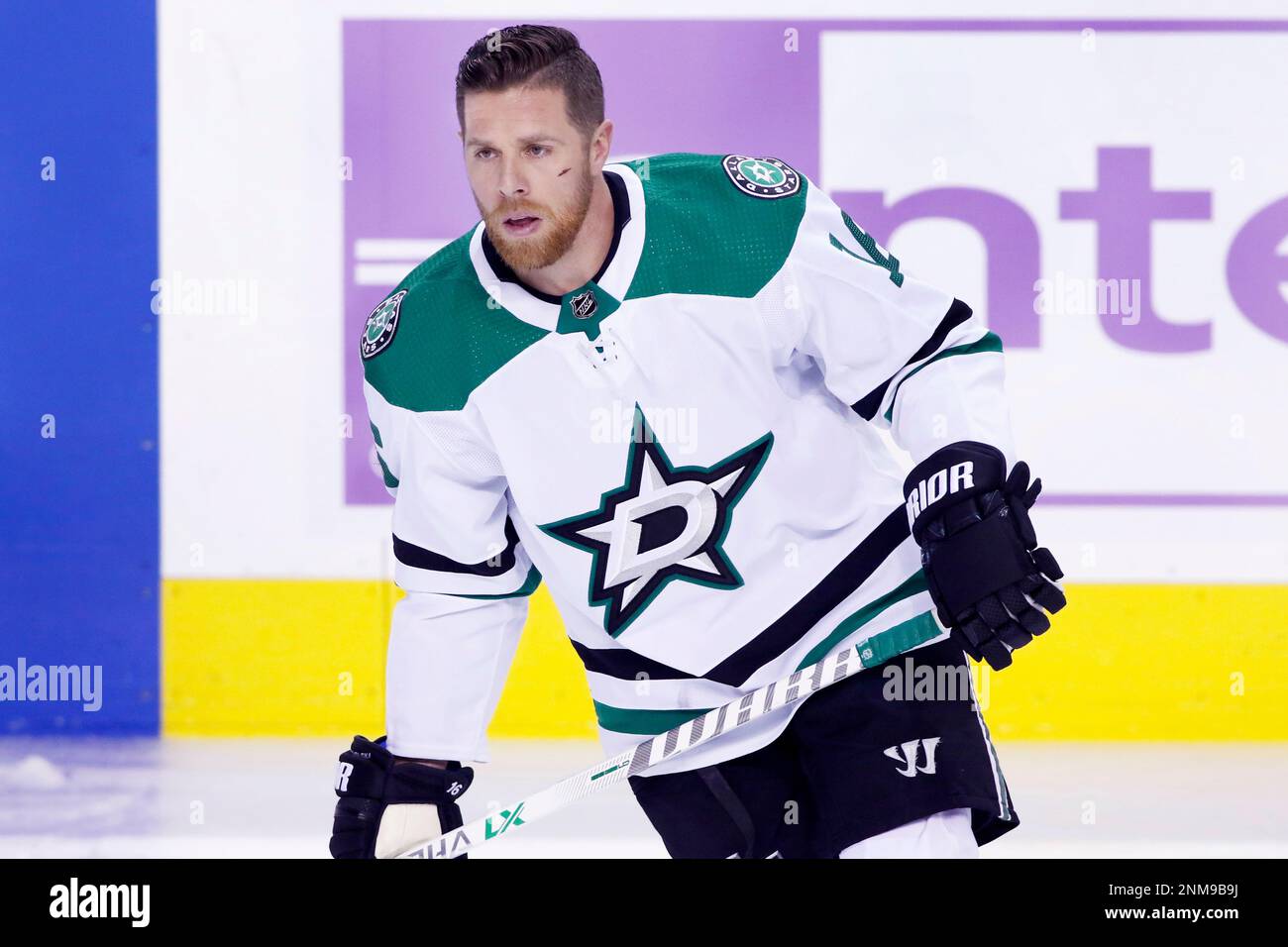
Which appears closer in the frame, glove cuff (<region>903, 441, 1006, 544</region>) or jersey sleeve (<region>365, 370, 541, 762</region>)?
glove cuff (<region>903, 441, 1006, 544</region>)

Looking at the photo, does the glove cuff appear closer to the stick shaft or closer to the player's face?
the stick shaft

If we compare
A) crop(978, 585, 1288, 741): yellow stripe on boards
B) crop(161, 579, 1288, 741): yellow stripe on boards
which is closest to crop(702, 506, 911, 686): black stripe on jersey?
crop(161, 579, 1288, 741): yellow stripe on boards

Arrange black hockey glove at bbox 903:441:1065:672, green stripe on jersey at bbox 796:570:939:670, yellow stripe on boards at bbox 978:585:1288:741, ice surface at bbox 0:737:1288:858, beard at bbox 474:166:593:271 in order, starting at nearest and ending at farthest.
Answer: black hockey glove at bbox 903:441:1065:672 → beard at bbox 474:166:593:271 → green stripe on jersey at bbox 796:570:939:670 → ice surface at bbox 0:737:1288:858 → yellow stripe on boards at bbox 978:585:1288:741

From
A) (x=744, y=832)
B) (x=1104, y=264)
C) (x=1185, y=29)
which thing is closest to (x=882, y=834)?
(x=744, y=832)

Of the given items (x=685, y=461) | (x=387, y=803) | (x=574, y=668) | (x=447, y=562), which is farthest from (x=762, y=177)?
(x=574, y=668)

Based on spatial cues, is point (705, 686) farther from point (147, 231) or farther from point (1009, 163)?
point (147, 231)

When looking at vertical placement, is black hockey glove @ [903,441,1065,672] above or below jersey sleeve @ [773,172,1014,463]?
below

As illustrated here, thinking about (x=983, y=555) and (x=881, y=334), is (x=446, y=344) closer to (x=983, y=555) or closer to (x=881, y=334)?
(x=881, y=334)

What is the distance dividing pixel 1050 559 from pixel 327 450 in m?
2.83

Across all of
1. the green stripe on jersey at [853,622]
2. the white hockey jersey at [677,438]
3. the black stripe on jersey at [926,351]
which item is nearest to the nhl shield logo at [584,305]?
the white hockey jersey at [677,438]

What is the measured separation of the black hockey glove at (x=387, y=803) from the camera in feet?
6.14

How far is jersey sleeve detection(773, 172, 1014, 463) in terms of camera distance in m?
1.77

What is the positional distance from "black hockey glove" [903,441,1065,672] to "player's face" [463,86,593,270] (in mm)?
494

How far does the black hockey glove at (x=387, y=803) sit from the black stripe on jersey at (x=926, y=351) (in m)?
0.65
